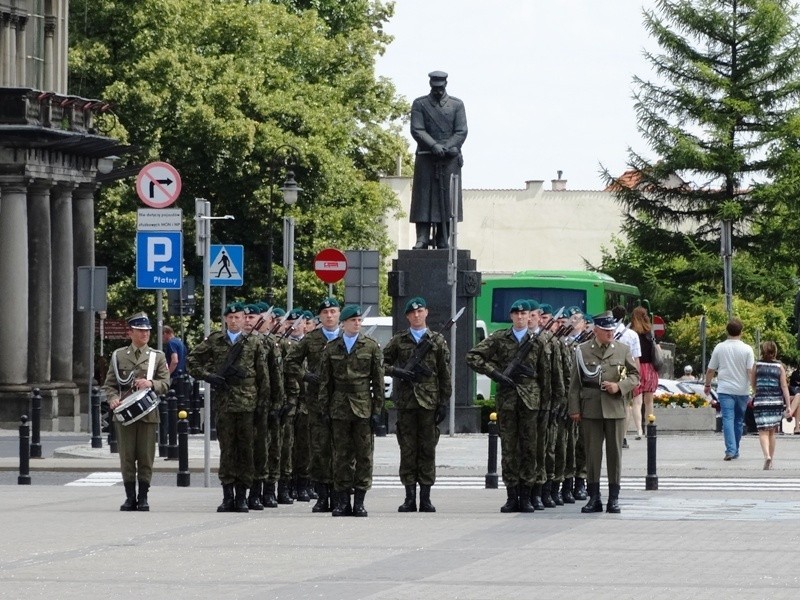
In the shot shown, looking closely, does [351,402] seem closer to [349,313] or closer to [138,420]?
[349,313]

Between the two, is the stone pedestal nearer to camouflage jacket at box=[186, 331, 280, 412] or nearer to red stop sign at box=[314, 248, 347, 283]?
red stop sign at box=[314, 248, 347, 283]

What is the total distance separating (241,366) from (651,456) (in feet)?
17.0

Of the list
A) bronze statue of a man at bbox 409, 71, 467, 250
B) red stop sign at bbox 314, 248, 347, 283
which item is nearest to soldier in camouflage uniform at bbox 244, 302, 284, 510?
bronze statue of a man at bbox 409, 71, 467, 250

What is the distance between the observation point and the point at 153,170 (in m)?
28.0

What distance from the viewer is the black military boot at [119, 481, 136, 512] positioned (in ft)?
69.7

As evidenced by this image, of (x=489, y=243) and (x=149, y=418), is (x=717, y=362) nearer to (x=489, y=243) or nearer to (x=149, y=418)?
(x=149, y=418)

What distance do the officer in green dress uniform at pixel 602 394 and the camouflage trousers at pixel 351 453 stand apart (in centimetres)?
186

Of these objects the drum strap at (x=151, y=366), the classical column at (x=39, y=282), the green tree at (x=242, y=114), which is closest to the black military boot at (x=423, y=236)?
the classical column at (x=39, y=282)

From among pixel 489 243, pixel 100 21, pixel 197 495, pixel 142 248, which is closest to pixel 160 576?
pixel 197 495

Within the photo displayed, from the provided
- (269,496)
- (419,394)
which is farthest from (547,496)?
(269,496)

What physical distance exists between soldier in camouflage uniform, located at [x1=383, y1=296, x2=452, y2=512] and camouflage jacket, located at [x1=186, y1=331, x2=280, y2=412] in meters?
1.19

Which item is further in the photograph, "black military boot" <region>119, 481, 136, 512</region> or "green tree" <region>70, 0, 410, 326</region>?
"green tree" <region>70, 0, 410, 326</region>

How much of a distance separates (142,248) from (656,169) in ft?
178

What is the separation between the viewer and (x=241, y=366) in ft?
68.8
